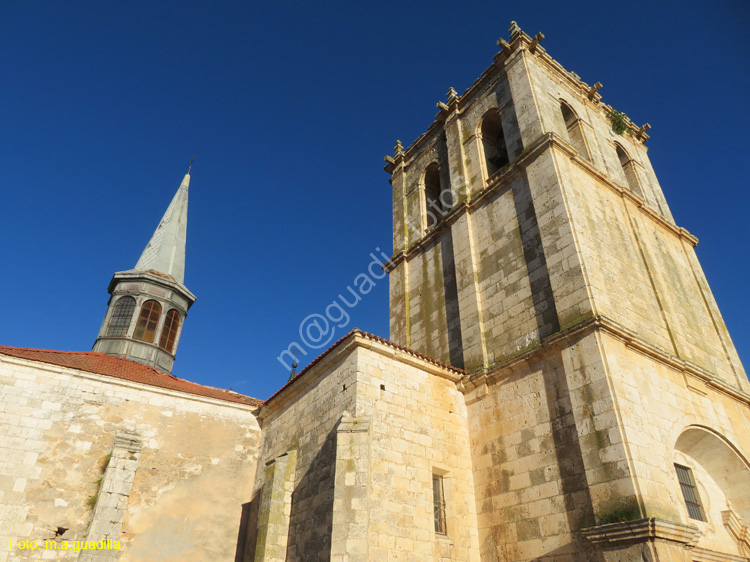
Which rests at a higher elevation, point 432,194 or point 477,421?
point 432,194

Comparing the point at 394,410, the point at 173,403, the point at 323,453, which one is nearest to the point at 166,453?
the point at 173,403

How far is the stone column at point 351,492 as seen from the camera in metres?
7.97

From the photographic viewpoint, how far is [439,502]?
998 centimetres

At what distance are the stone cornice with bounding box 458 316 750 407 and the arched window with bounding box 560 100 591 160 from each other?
7.18 meters

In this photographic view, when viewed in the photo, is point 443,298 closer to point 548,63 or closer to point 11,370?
point 548,63

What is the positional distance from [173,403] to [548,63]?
16418mm

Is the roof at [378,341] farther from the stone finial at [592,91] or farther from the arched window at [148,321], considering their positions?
the stone finial at [592,91]

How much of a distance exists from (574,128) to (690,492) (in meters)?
11.2

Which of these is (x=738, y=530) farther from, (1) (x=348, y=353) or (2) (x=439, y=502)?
(1) (x=348, y=353)

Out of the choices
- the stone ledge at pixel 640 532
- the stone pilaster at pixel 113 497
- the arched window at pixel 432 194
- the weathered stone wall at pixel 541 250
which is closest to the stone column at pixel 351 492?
the stone ledge at pixel 640 532

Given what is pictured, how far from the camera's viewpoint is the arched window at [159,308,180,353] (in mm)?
19031

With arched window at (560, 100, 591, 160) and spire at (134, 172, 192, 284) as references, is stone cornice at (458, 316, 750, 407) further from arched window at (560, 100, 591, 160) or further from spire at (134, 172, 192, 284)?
spire at (134, 172, 192, 284)

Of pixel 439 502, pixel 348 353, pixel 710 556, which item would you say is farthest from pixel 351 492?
pixel 710 556

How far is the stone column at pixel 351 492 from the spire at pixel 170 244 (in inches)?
606
